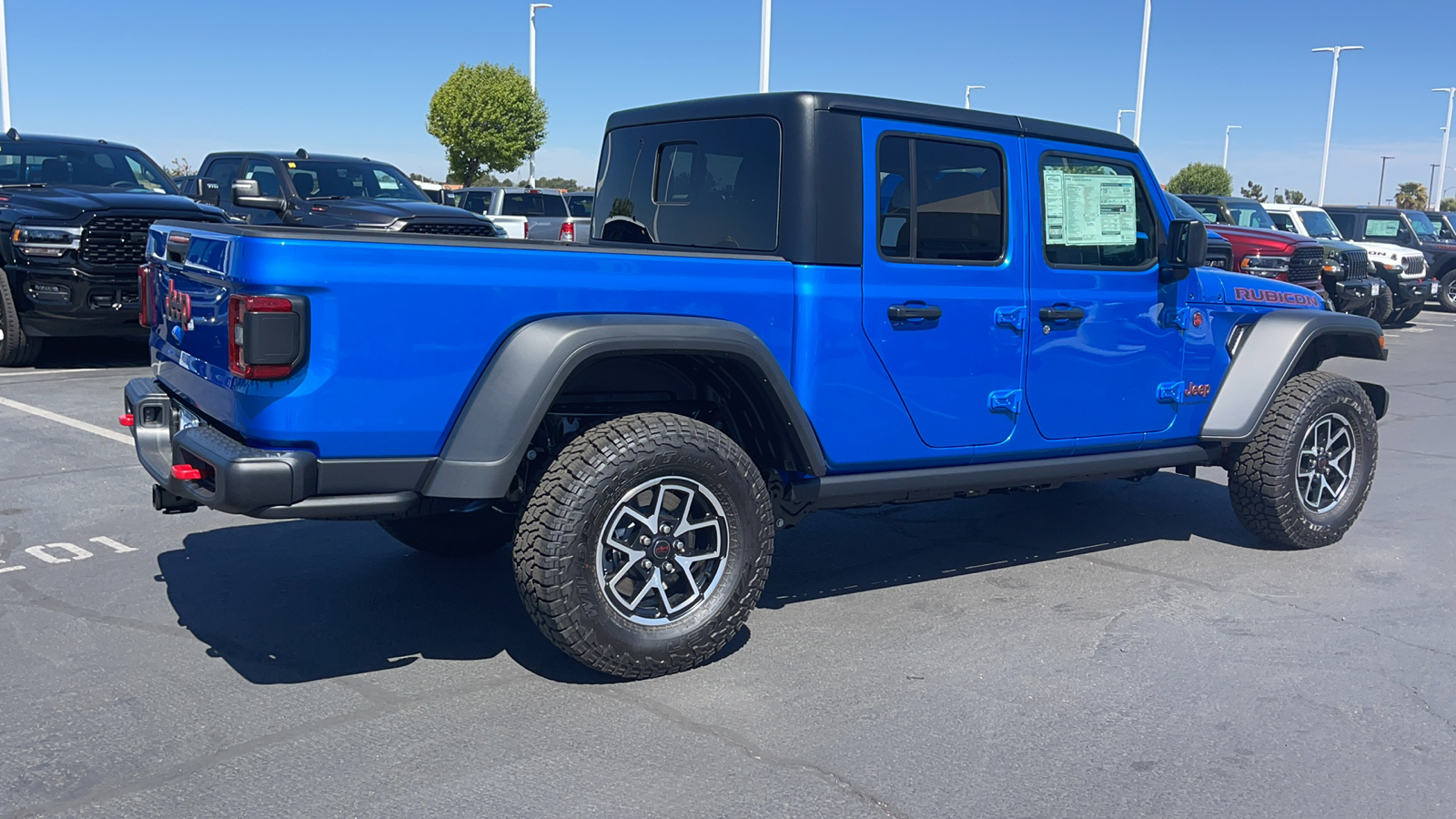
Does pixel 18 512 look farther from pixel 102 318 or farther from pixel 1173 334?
pixel 1173 334

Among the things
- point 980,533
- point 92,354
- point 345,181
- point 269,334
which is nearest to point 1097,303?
point 980,533

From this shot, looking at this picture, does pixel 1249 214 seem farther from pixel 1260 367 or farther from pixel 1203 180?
pixel 1203 180

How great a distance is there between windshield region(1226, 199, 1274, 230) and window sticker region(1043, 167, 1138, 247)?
14.1 metres

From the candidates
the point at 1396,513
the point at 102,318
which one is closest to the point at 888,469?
the point at 1396,513

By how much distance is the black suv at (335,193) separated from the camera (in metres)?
13.2

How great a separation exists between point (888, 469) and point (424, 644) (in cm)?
177

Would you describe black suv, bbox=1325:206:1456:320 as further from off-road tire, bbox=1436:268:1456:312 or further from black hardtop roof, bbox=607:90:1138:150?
black hardtop roof, bbox=607:90:1138:150

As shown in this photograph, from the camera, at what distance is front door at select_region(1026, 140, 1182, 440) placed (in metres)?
4.81

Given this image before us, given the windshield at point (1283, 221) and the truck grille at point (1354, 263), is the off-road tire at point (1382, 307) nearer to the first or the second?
the windshield at point (1283, 221)

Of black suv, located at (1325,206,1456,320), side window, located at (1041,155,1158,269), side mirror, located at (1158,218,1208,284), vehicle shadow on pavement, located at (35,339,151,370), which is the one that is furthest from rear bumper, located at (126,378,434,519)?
black suv, located at (1325,206,1456,320)

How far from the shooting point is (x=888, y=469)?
4.47 m

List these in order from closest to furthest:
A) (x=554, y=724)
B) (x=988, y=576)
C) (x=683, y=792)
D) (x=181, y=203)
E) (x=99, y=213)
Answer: (x=683, y=792), (x=554, y=724), (x=988, y=576), (x=99, y=213), (x=181, y=203)

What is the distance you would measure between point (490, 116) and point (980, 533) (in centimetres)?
3521

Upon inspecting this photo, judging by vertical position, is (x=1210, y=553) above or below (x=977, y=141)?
→ below
